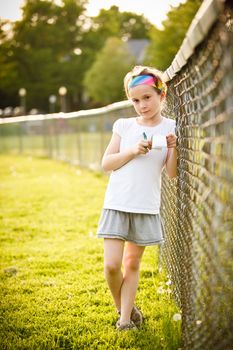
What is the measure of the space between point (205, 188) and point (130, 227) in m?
1.06

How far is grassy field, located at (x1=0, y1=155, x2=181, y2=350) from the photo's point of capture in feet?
10.8

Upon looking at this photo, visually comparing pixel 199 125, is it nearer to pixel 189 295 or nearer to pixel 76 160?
pixel 189 295

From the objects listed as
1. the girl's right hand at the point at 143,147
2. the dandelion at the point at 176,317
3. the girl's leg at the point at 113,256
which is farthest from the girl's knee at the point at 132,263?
the girl's right hand at the point at 143,147

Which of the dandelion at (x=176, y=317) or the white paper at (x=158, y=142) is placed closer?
the white paper at (x=158, y=142)

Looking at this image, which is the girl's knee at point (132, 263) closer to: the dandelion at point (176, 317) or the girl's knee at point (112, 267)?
the girl's knee at point (112, 267)

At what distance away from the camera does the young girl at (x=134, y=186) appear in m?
3.32

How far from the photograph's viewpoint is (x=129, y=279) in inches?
138

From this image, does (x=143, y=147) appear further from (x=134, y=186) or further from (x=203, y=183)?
(x=203, y=183)

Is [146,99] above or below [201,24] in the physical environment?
below

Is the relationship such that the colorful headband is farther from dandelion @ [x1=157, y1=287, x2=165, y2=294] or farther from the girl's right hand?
dandelion @ [x1=157, y1=287, x2=165, y2=294]

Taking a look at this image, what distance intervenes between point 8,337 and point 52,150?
55.1 feet

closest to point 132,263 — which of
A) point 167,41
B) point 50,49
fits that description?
point 167,41

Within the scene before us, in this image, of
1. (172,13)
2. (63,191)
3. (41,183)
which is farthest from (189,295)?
(172,13)

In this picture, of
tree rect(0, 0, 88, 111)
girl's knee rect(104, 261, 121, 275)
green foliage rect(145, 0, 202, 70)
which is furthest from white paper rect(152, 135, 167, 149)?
tree rect(0, 0, 88, 111)
